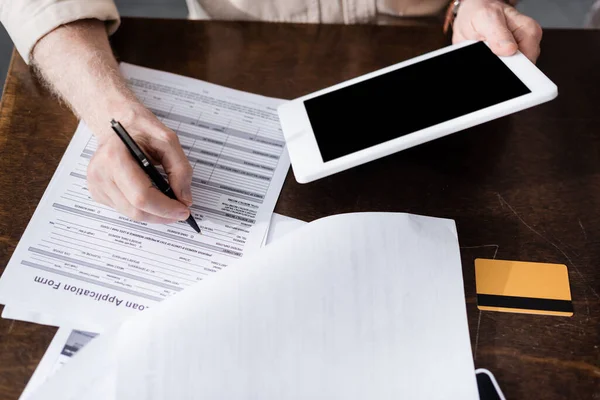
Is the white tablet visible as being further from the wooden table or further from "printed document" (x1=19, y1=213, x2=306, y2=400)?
"printed document" (x1=19, y1=213, x2=306, y2=400)

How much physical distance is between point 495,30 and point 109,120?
1.50 ft

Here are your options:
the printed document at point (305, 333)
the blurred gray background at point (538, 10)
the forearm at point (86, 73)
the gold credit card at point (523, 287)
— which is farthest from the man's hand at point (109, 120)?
the blurred gray background at point (538, 10)

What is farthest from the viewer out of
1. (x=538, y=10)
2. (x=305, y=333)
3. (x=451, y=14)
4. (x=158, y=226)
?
(x=538, y=10)

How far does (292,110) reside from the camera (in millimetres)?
625

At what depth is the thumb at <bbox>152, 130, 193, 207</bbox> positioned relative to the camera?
567 millimetres

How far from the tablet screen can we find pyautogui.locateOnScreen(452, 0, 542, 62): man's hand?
0.05 feet

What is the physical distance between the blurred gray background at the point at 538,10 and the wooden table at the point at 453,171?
2.62 ft

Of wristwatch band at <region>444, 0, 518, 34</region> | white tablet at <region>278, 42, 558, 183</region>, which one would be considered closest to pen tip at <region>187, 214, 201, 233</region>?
white tablet at <region>278, 42, 558, 183</region>

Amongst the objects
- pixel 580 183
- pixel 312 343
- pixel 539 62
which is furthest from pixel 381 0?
pixel 312 343

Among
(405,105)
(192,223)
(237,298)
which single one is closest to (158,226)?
(192,223)

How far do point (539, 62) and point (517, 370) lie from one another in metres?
0.41

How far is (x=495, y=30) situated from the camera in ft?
2.04

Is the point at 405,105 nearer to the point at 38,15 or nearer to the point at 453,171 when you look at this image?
the point at 453,171

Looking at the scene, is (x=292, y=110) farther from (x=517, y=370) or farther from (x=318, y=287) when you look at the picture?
(x=517, y=370)
